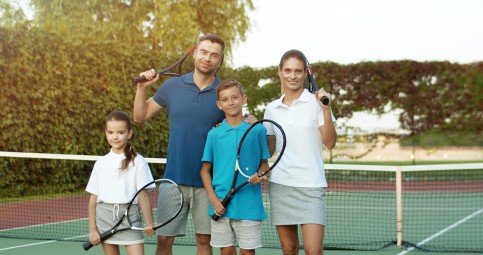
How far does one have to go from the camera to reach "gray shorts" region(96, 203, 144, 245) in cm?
471

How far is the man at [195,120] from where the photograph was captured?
15.5 ft

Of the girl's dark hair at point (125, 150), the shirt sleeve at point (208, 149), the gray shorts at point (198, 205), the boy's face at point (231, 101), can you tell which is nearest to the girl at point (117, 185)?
the girl's dark hair at point (125, 150)

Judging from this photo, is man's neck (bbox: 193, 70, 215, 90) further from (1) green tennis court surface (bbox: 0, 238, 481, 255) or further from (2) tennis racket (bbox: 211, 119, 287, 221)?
(1) green tennis court surface (bbox: 0, 238, 481, 255)

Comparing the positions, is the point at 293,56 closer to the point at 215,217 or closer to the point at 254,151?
the point at 254,151

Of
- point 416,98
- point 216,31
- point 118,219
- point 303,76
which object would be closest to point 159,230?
point 118,219

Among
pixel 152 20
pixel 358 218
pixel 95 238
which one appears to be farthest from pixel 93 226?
pixel 152 20

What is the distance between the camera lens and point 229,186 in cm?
454

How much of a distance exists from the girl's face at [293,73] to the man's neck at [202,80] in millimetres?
430

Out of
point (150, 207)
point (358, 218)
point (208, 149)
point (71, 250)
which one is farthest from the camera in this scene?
point (358, 218)

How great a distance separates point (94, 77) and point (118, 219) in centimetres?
1117

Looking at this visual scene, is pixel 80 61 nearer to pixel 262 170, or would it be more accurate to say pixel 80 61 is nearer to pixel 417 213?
pixel 417 213

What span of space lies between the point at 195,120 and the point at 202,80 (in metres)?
0.24

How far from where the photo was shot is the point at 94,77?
51.1 ft

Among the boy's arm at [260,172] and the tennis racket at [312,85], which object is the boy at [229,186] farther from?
the tennis racket at [312,85]
